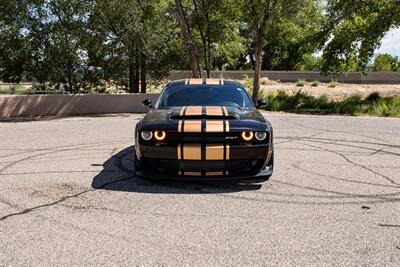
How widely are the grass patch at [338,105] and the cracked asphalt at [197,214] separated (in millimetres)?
11023

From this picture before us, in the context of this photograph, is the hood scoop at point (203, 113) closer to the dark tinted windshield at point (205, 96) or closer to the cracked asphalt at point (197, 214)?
the dark tinted windshield at point (205, 96)

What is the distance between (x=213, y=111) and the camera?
6.09 metres

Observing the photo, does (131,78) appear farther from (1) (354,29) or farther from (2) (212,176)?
(2) (212,176)

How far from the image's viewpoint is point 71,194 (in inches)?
216

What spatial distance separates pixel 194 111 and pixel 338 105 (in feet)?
50.5

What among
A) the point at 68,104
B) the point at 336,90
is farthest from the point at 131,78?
the point at 336,90

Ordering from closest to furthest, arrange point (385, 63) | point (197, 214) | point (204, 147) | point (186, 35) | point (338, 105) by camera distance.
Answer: point (197, 214), point (204, 147), point (186, 35), point (338, 105), point (385, 63)

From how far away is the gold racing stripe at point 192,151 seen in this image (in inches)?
214

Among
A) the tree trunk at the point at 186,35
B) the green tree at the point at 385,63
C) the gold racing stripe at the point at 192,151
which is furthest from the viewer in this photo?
the green tree at the point at 385,63

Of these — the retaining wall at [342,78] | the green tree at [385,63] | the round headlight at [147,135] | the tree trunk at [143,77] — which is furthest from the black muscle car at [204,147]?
the green tree at [385,63]

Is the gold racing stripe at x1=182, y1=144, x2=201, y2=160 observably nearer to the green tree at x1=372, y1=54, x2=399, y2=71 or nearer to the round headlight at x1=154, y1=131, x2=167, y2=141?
the round headlight at x1=154, y1=131, x2=167, y2=141

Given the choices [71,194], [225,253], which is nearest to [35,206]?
[71,194]

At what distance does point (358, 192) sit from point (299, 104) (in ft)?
54.5

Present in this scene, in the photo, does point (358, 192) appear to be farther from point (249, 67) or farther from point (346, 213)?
point (249, 67)
